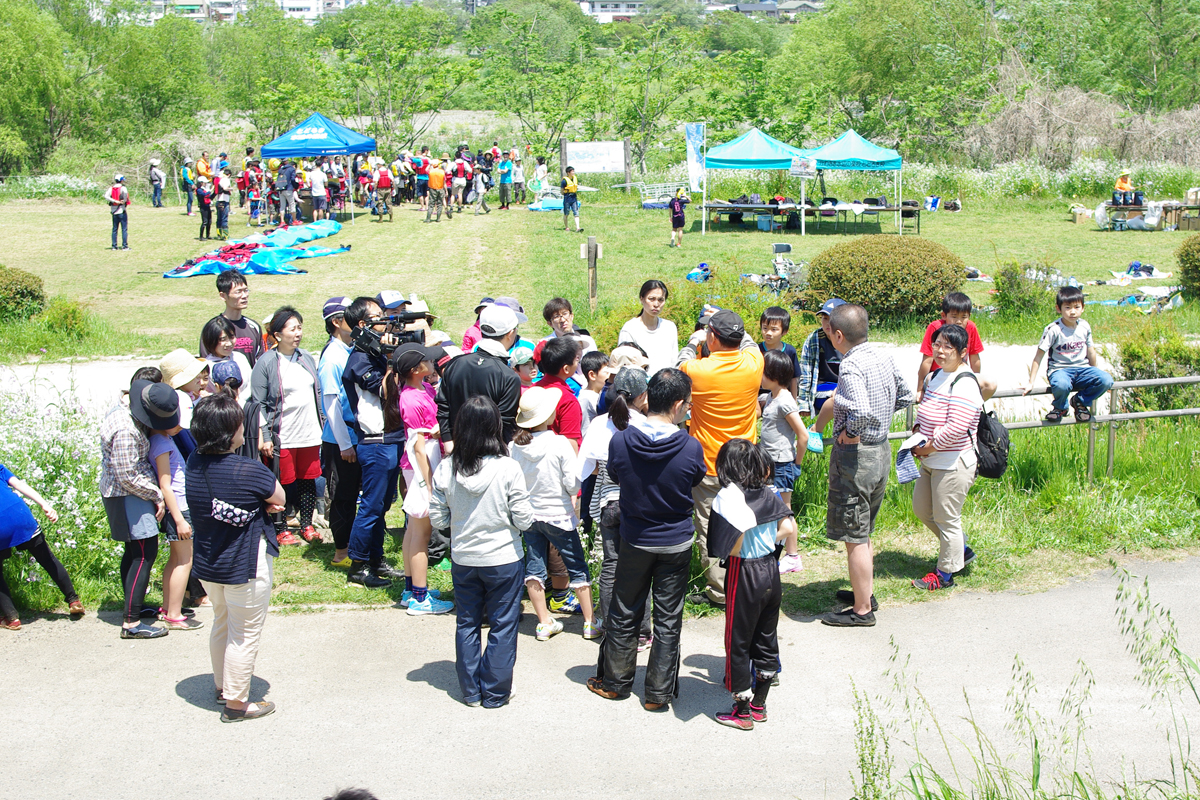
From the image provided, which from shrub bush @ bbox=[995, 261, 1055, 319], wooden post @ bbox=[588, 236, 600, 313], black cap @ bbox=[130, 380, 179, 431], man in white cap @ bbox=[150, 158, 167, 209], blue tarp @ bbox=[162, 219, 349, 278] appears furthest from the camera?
man in white cap @ bbox=[150, 158, 167, 209]

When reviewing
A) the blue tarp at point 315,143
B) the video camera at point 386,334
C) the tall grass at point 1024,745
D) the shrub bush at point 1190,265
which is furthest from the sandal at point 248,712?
the blue tarp at point 315,143

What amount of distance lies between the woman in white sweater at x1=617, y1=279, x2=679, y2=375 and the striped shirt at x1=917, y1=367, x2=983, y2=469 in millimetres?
2014

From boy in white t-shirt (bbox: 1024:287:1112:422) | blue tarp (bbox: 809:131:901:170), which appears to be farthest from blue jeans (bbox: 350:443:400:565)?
blue tarp (bbox: 809:131:901:170)

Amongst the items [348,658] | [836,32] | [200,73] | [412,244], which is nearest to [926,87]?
[836,32]

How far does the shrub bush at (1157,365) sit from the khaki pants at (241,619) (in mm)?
7523

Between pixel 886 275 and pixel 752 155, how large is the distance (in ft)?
38.9

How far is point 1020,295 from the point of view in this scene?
15.1 meters

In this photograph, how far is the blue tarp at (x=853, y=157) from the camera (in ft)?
80.8

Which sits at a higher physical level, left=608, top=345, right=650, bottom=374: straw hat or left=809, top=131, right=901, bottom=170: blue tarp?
left=809, top=131, right=901, bottom=170: blue tarp

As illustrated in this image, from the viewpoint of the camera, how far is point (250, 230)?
81.6 feet

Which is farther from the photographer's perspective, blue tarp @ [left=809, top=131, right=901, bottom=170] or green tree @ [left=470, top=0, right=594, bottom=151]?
green tree @ [left=470, top=0, right=594, bottom=151]

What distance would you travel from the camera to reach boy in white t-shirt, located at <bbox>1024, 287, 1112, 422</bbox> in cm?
746

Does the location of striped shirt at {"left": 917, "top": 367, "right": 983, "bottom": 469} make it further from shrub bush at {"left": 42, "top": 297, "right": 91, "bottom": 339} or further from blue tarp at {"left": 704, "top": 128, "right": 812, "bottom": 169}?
blue tarp at {"left": 704, "top": 128, "right": 812, "bottom": 169}

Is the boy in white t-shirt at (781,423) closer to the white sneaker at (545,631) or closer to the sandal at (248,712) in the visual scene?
the white sneaker at (545,631)
